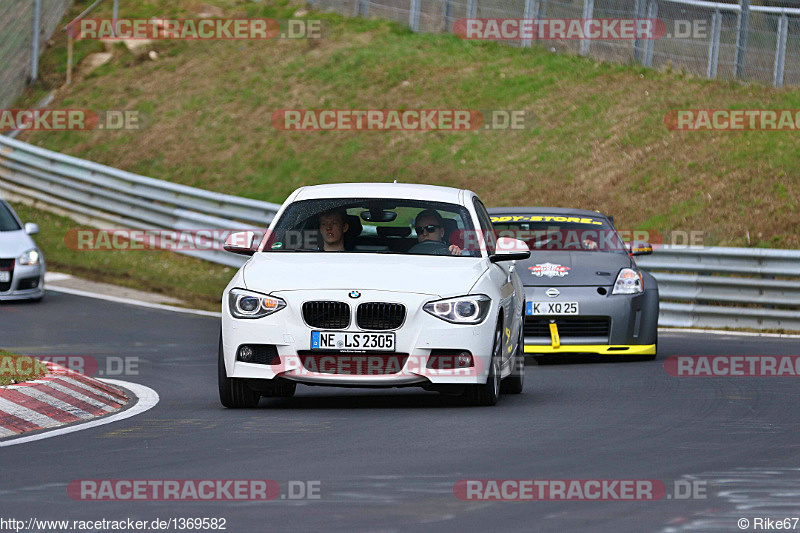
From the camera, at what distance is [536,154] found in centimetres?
2800

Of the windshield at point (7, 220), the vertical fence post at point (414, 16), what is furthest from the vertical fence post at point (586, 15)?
the windshield at point (7, 220)

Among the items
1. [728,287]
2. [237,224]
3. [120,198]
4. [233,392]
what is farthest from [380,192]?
[120,198]

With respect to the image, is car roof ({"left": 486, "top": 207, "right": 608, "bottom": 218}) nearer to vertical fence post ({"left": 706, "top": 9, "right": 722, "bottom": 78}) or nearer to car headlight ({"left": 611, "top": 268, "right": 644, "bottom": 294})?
car headlight ({"left": 611, "top": 268, "right": 644, "bottom": 294})

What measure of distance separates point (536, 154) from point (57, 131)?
11900 millimetres

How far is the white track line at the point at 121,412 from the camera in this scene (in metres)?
8.90

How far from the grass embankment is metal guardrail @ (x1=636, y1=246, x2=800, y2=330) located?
2434 millimetres

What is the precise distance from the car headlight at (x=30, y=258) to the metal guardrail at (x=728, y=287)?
7847 mm

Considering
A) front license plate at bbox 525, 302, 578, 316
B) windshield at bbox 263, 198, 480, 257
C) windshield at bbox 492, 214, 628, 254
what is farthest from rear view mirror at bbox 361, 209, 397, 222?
windshield at bbox 492, 214, 628, 254

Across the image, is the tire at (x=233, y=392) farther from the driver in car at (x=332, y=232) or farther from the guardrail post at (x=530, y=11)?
the guardrail post at (x=530, y=11)

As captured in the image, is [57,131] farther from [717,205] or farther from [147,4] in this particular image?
[717,205]

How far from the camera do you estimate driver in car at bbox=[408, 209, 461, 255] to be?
36.0 ft

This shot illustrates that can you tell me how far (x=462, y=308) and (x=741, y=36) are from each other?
60.8 ft

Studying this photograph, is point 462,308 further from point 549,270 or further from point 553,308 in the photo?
point 549,270

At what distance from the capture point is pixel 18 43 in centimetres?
3644
